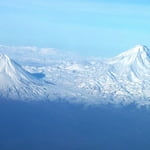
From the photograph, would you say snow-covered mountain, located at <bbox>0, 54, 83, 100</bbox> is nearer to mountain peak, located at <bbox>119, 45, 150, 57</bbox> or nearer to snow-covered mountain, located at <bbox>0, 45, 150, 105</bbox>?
snow-covered mountain, located at <bbox>0, 45, 150, 105</bbox>

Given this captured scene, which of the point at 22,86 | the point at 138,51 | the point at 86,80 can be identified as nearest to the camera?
the point at 22,86

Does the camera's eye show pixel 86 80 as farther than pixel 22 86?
Yes

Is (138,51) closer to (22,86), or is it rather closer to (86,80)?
(86,80)

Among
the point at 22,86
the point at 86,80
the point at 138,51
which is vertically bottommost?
the point at 22,86

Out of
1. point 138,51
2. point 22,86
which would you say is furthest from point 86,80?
point 138,51

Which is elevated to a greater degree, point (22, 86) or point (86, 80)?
point (86, 80)

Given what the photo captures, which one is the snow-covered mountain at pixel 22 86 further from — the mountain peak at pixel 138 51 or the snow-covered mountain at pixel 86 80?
the mountain peak at pixel 138 51

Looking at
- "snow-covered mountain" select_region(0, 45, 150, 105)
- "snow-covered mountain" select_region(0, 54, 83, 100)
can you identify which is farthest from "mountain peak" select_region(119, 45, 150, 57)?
"snow-covered mountain" select_region(0, 54, 83, 100)

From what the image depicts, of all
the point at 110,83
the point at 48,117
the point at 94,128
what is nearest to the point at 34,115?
the point at 48,117

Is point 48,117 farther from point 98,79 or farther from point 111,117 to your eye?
point 98,79
